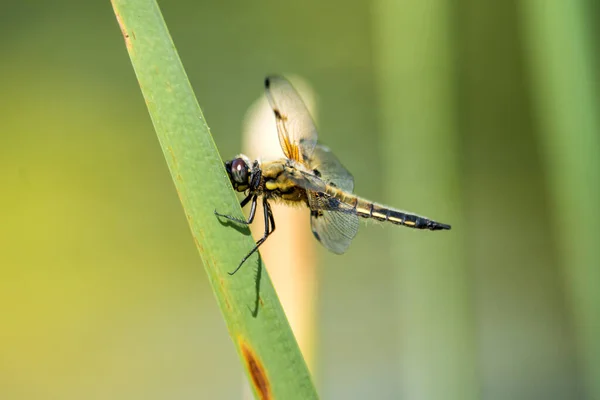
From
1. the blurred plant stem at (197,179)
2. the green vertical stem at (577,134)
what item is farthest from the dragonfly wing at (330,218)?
the blurred plant stem at (197,179)

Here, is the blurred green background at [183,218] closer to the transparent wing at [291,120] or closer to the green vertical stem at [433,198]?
the transparent wing at [291,120]

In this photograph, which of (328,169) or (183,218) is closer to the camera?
(328,169)

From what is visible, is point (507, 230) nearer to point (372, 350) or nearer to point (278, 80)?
point (372, 350)

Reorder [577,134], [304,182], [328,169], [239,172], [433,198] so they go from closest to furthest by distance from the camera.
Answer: [577,134] → [433,198] → [239,172] → [304,182] → [328,169]

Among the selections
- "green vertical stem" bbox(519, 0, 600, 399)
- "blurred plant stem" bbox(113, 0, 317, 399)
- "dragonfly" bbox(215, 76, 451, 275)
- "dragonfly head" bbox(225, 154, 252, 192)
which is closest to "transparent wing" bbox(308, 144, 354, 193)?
"dragonfly" bbox(215, 76, 451, 275)

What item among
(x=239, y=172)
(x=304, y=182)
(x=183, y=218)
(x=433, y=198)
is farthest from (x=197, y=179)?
(x=183, y=218)

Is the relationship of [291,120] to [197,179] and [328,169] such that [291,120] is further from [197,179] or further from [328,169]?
[197,179]
